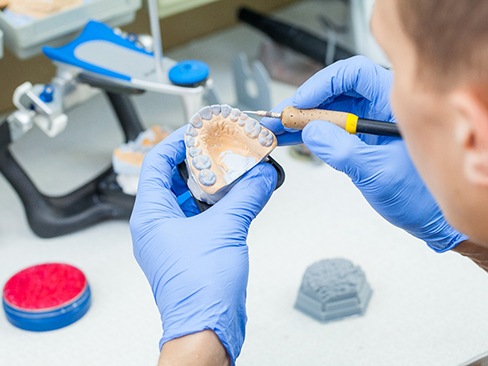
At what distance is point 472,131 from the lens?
0.54m

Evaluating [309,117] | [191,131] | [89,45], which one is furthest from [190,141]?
[89,45]

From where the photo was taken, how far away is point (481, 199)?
58 centimetres

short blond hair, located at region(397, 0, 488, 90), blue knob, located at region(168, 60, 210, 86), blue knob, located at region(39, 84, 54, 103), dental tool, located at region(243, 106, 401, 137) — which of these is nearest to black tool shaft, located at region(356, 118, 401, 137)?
dental tool, located at region(243, 106, 401, 137)

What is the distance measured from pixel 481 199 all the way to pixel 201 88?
0.67 meters

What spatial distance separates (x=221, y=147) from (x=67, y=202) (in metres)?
0.43

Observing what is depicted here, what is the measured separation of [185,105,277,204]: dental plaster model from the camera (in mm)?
865

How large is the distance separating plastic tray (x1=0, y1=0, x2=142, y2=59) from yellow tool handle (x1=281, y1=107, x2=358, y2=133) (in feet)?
1.55

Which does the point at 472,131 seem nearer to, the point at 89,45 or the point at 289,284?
the point at 289,284

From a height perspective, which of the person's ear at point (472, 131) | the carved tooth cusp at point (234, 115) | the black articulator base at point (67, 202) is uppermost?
the person's ear at point (472, 131)

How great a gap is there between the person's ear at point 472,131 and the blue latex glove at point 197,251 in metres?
0.30

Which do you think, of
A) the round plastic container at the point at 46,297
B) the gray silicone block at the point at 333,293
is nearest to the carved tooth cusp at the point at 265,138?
the gray silicone block at the point at 333,293

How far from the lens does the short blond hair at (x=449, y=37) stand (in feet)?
1.68

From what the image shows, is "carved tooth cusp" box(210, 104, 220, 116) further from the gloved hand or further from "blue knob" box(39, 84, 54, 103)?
"blue knob" box(39, 84, 54, 103)

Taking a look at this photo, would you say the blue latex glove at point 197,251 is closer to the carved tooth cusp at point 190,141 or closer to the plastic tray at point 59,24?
the carved tooth cusp at point 190,141
